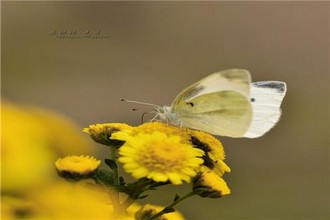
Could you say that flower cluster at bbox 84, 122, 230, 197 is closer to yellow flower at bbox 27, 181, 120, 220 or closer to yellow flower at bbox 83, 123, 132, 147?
yellow flower at bbox 83, 123, 132, 147

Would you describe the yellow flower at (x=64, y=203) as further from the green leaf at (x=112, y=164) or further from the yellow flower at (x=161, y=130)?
the yellow flower at (x=161, y=130)

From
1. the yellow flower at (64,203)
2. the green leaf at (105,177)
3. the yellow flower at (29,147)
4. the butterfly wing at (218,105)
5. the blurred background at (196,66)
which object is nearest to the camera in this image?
the yellow flower at (64,203)

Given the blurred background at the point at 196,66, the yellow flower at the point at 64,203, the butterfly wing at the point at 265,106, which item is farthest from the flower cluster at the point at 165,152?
the blurred background at the point at 196,66

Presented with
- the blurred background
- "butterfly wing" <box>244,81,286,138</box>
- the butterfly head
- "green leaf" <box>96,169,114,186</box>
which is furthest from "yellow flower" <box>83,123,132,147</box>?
the blurred background

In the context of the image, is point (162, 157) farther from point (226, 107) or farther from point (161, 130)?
point (226, 107)

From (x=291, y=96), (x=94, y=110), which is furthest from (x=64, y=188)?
(x=291, y=96)

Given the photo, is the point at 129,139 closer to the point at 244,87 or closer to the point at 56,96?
the point at 244,87
